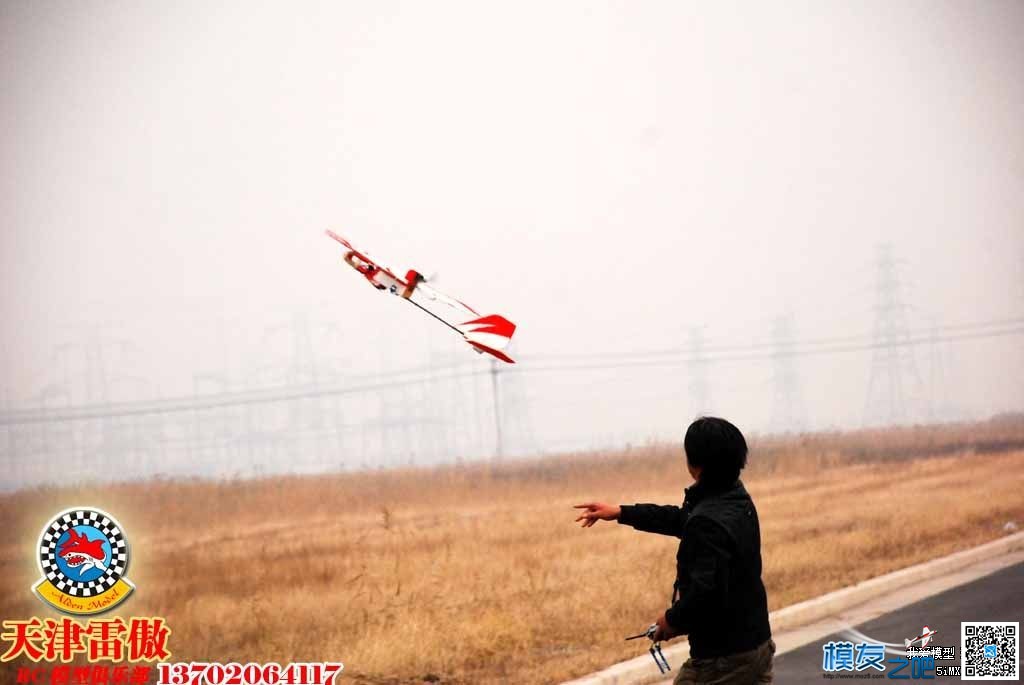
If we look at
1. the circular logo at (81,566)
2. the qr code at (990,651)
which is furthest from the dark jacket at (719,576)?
the circular logo at (81,566)

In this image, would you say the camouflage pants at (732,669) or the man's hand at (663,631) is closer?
the man's hand at (663,631)

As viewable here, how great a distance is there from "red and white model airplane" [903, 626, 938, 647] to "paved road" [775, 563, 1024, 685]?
0.20ft

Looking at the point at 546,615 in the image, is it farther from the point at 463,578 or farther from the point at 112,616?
the point at 112,616

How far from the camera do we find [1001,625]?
37.9ft

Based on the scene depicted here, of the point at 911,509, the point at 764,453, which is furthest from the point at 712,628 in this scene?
the point at 764,453

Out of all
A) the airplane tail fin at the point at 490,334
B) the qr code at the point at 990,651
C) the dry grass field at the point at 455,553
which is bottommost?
the qr code at the point at 990,651

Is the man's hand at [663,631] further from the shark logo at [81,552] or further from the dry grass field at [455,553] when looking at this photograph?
the shark logo at [81,552]

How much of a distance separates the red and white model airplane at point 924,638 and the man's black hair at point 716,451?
22.5 feet

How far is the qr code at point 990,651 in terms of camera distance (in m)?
10.4

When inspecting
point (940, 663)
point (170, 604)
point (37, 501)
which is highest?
point (37, 501)

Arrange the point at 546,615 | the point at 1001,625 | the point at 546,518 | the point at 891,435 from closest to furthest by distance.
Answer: the point at 1001,625
the point at 546,615
the point at 546,518
the point at 891,435

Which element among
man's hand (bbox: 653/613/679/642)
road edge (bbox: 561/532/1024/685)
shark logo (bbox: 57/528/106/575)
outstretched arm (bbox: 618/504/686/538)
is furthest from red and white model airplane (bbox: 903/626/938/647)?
shark logo (bbox: 57/528/106/575)

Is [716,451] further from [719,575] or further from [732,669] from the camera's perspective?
[732,669]

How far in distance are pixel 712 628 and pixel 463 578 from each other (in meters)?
9.63
